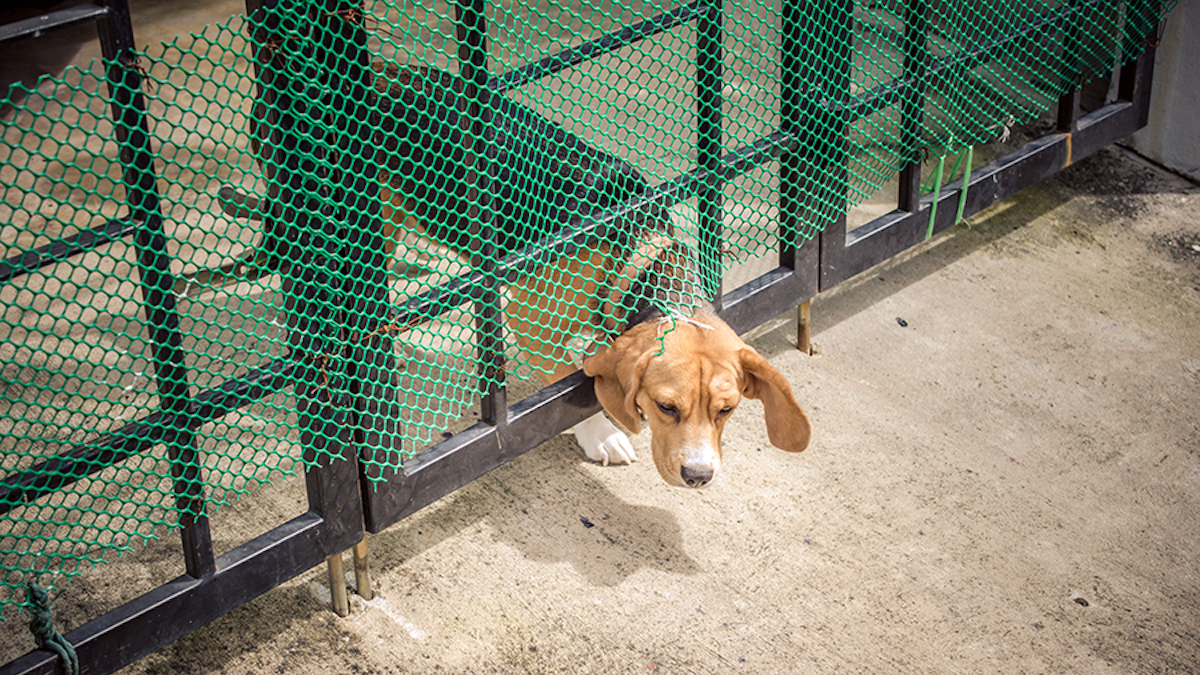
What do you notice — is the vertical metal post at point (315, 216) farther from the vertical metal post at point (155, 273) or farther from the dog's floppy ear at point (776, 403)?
the dog's floppy ear at point (776, 403)

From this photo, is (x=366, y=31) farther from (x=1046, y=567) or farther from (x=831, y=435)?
(x=1046, y=567)

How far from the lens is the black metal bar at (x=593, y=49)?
2.81 metres

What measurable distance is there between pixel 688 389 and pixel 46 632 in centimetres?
167

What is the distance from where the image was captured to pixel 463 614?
3062mm

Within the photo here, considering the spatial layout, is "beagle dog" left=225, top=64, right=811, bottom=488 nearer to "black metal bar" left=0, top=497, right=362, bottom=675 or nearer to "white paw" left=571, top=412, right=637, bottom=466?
"white paw" left=571, top=412, right=637, bottom=466

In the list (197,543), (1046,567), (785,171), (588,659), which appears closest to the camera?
(197,543)

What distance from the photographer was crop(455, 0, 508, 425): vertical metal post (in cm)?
261

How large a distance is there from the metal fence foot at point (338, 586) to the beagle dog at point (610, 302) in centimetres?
86

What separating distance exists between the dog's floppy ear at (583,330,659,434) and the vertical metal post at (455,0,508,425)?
30 centimetres

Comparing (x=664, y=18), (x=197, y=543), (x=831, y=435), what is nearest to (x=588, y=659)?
(x=197, y=543)

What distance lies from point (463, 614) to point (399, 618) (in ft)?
0.59

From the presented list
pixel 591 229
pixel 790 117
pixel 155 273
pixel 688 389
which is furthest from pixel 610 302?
pixel 155 273

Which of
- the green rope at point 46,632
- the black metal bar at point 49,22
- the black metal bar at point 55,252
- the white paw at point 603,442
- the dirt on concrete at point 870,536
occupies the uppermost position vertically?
the black metal bar at point 49,22

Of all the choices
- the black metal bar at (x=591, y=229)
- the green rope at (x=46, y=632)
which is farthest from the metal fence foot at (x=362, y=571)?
the green rope at (x=46, y=632)
